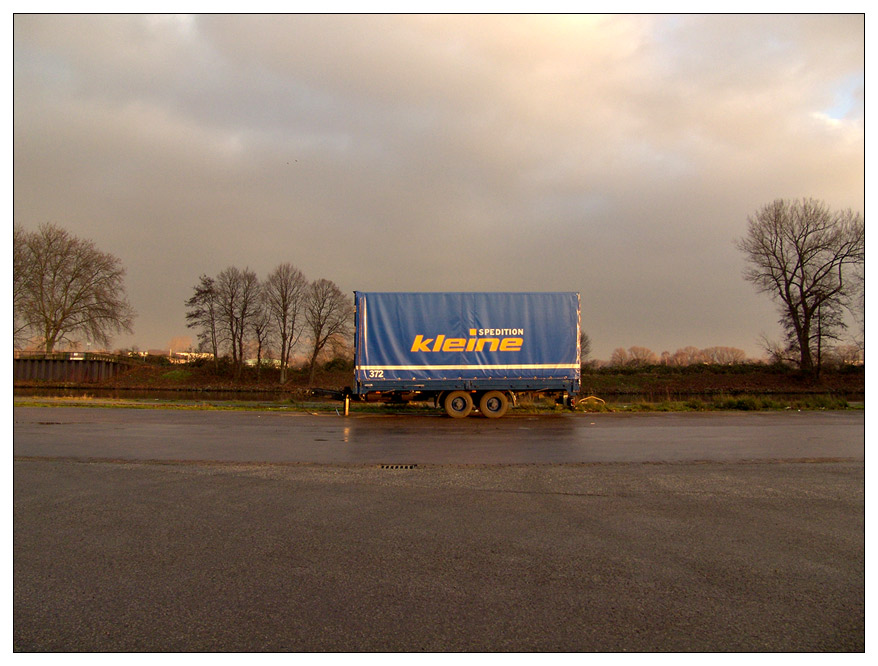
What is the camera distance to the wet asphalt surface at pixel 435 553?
10.7ft

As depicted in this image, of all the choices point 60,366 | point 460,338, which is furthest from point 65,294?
point 460,338

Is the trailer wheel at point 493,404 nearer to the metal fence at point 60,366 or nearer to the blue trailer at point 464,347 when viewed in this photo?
the blue trailer at point 464,347

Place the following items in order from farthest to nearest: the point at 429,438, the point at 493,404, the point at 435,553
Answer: the point at 493,404, the point at 429,438, the point at 435,553

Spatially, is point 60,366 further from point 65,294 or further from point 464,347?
point 464,347

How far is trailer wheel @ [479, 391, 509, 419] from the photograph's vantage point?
18703 mm

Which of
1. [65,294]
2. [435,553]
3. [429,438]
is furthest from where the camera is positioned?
[65,294]

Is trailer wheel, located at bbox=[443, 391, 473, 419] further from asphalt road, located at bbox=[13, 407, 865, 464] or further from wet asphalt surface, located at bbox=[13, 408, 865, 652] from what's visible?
wet asphalt surface, located at bbox=[13, 408, 865, 652]

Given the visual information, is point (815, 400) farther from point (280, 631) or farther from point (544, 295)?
point (280, 631)

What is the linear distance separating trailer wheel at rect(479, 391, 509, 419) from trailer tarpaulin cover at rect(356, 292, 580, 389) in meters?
0.60

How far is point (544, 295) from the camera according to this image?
62.9 ft

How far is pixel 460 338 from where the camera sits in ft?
62.0

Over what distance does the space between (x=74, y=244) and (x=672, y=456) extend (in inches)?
2000

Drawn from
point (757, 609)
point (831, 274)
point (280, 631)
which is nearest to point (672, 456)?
point (757, 609)

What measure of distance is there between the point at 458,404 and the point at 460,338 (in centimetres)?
216
